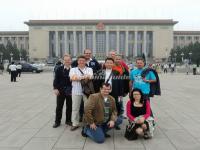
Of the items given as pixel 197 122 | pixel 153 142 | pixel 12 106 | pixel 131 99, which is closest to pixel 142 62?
pixel 131 99

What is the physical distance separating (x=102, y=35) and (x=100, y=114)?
106 m

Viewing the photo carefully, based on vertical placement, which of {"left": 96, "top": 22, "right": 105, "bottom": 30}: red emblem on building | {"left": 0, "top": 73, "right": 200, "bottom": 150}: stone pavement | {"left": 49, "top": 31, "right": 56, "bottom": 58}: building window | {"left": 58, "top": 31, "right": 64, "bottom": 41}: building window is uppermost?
{"left": 96, "top": 22, "right": 105, "bottom": 30}: red emblem on building

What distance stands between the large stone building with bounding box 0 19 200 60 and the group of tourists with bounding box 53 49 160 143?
9524 centimetres

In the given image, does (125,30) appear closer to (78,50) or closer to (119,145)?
(78,50)

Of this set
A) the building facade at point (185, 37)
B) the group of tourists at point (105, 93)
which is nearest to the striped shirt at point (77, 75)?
the group of tourists at point (105, 93)

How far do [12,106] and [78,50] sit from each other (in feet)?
345

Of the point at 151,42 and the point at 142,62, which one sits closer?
the point at 142,62

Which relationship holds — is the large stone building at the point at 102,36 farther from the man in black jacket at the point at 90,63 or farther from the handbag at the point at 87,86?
the handbag at the point at 87,86

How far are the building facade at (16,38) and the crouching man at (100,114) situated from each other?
110m

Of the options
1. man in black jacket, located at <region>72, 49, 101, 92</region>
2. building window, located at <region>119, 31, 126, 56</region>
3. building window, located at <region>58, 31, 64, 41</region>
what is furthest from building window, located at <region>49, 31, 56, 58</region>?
man in black jacket, located at <region>72, 49, 101, 92</region>

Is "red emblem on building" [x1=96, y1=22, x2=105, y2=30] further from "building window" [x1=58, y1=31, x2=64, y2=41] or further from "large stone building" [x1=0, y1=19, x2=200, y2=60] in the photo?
→ "building window" [x1=58, y1=31, x2=64, y2=41]

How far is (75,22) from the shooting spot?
339 feet

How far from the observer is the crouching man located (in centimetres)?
668

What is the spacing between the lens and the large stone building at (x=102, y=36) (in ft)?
341
